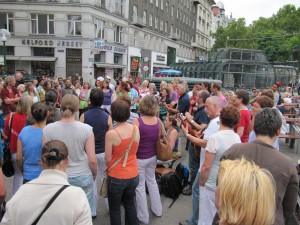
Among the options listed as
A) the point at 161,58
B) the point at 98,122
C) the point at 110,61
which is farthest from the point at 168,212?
the point at 161,58

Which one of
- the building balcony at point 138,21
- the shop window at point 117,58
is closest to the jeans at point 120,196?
the shop window at point 117,58

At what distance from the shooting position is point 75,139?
3.18 m

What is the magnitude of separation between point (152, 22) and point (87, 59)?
17.2m

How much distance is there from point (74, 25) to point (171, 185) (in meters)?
24.9

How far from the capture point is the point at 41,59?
2686 cm

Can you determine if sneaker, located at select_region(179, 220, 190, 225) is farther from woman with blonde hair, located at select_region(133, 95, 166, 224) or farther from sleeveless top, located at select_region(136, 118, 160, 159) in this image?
sleeveless top, located at select_region(136, 118, 160, 159)

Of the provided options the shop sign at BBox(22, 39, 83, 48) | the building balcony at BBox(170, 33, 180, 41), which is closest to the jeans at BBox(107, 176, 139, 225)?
the shop sign at BBox(22, 39, 83, 48)

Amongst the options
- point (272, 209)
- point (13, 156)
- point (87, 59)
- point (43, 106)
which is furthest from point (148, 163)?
point (87, 59)

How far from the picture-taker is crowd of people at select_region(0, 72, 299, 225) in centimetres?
156

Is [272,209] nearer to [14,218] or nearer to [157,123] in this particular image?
[14,218]

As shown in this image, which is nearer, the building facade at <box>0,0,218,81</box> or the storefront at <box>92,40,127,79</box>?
the building facade at <box>0,0,218,81</box>

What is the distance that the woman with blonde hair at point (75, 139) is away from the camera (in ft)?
10.4

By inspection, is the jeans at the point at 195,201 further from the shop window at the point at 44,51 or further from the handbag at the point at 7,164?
the shop window at the point at 44,51

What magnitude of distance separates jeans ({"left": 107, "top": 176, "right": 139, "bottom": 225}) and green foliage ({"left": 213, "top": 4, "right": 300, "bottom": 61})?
52.8 meters
